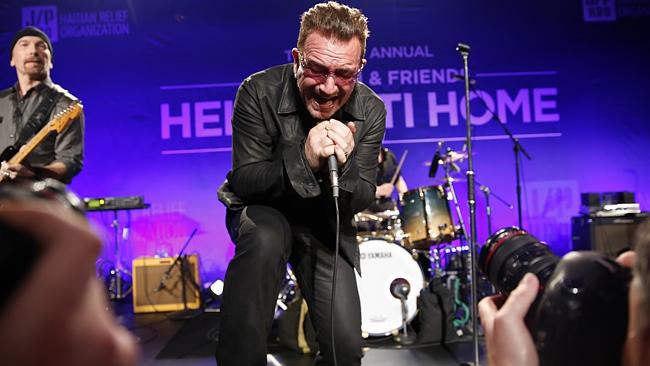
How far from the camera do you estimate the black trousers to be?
217 cm

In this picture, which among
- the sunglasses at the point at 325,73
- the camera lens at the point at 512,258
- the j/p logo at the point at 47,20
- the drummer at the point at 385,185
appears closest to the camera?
the camera lens at the point at 512,258

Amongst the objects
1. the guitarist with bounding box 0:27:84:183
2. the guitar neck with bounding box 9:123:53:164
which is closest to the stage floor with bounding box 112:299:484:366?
the guitarist with bounding box 0:27:84:183

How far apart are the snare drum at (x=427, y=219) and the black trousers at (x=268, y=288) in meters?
3.64

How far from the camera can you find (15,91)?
176 inches

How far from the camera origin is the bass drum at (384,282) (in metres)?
5.37

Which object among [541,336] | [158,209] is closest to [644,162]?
[158,209]

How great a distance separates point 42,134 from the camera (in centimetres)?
411

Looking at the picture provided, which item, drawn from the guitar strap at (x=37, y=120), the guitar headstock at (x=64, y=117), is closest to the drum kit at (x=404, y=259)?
the guitar headstock at (x=64, y=117)

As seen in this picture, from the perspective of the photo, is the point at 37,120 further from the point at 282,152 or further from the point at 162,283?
the point at 162,283

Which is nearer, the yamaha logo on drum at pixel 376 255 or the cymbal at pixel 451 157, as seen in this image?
the yamaha logo on drum at pixel 376 255

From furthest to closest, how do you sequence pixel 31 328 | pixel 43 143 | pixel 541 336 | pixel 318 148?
pixel 43 143 < pixel 318 148 < pixel 541 336 < pixel 31 328

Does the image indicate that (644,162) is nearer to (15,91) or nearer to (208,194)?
(208,194)

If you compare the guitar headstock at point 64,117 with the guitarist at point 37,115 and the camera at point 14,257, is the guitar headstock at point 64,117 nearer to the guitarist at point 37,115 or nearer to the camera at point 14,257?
the guitarist at point 37,115

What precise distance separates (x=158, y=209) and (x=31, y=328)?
8429 millimetres
